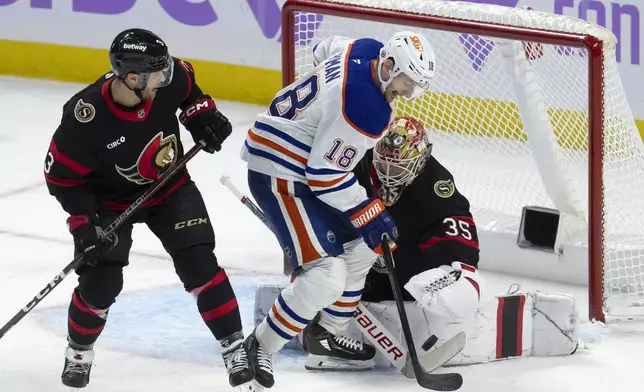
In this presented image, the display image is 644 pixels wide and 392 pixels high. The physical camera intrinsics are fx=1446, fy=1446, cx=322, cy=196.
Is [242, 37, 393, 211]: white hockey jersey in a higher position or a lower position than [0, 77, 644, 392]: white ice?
higher

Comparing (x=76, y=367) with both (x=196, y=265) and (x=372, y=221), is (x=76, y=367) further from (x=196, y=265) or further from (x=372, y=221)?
(x=372, y=221)

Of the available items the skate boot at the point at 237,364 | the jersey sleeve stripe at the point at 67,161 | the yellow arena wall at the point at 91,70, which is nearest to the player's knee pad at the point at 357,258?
the skate boot at the point at 237,364

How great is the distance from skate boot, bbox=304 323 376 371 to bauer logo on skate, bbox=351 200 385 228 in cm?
40

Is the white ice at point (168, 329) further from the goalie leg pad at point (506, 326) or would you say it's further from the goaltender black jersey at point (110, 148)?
the goaltender black jersey at point (110, 148)

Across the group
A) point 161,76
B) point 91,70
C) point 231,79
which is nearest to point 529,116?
point 161,76

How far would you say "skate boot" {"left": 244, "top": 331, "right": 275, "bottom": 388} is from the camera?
3.63 metres

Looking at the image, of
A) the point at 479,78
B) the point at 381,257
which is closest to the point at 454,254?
the point at 381,257

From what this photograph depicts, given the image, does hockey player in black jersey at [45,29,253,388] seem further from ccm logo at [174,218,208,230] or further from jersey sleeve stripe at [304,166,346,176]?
Result: jersey sleeve stripe at [304,166,346,176]

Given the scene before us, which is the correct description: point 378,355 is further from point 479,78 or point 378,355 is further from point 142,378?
point 479,78

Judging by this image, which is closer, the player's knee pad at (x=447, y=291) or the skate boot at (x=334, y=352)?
the player's knee pad at (x=447, y=291)

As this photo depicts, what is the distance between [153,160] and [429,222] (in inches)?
30.8

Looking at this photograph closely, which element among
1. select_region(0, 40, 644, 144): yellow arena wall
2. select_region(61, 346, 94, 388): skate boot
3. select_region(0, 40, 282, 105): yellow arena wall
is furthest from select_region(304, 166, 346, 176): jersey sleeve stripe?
select_region(0, 40, 282, 105): yellow arena wall

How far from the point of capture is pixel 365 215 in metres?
3.61

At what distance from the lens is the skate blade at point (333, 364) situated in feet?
12.8
